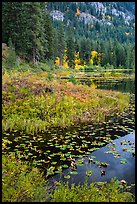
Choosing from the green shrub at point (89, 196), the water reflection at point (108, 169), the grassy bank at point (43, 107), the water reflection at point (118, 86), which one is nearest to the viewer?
the green shrub at point (89, 196)

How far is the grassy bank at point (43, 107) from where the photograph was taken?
36.6 feet

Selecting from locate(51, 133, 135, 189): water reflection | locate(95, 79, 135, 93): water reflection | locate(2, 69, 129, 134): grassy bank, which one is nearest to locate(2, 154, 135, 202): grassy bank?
locate(51, 133, 135, 189): water reflection

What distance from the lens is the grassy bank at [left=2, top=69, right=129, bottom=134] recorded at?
11.2 m

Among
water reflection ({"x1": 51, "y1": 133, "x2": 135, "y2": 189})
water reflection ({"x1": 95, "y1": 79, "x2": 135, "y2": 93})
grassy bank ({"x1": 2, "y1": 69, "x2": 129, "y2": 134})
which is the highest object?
water reflection ({"x1": 95, "y1": 79, "x2": 135, "y2": 93})

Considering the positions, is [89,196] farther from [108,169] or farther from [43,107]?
[43,107]

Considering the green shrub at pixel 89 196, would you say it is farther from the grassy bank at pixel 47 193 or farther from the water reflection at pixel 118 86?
the water reflection at pixel 118 86

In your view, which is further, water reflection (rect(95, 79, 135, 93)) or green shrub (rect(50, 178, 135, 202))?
water reflection (rect(95, 79, 135, 93))

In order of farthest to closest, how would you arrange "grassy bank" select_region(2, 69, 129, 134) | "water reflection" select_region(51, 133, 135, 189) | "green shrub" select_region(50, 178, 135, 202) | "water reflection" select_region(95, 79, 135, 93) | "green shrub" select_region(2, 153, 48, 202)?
"water reflection" select_region(95, 79, 135, 93)
"grassy bank" select_region(2, 69, 129, 134)
"water reflection" select_region(51, 133, 135, 189)
"green shrub" select_region(50, 178, 135, 202)
"green shrub" select_region(2, 153, 48, 202)

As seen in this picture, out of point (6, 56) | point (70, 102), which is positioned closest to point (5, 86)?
point (70, 102)

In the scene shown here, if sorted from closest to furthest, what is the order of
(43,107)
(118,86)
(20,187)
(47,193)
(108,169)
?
(20,187), (47,193), (108,169), (43,107), (118,86)

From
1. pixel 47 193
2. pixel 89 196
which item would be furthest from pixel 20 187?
pixel 89 196

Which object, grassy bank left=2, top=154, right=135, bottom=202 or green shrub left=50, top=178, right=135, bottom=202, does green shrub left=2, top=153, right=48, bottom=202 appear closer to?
grassy bank left=2, top=154, right=135, bottom=202

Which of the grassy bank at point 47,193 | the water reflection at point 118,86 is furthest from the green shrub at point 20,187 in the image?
the water reflection at point 118,86

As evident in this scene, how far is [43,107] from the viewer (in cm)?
1252
